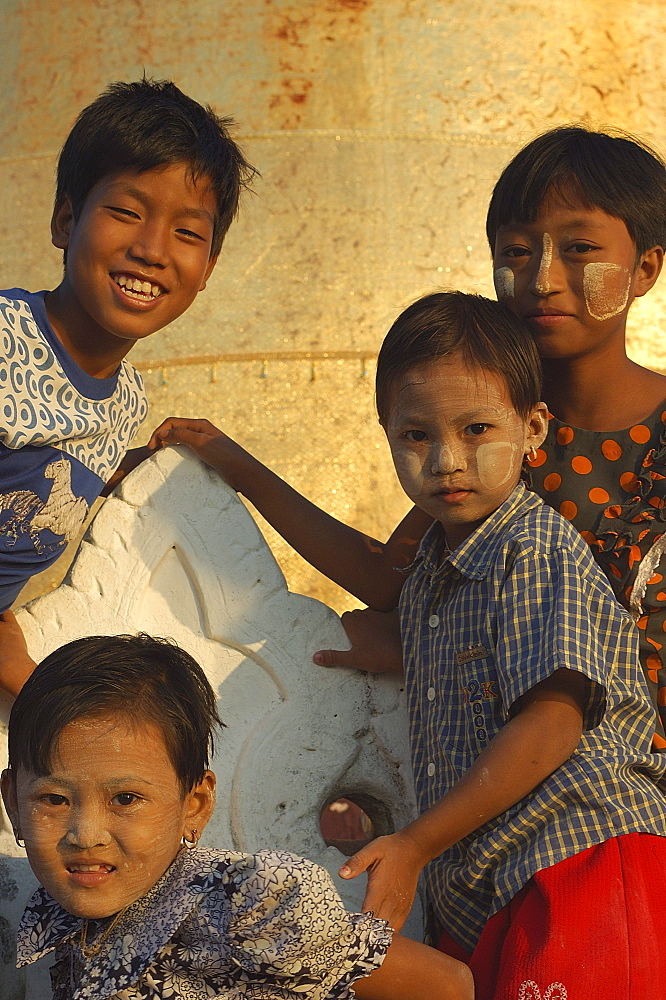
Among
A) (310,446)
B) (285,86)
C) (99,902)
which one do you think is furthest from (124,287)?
(285,86)

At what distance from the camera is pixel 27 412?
2.61 meters

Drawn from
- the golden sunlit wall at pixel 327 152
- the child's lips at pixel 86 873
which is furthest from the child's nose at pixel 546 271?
the golden sunlit wall at pixel 327 152

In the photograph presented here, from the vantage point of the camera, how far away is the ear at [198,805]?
6.81 ft

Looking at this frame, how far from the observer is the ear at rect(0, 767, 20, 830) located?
2010mm

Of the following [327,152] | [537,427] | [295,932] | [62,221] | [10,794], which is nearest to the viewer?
[295,932]

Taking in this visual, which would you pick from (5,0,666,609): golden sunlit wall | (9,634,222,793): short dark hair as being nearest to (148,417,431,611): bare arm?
(9,634,222,793): short dark hair

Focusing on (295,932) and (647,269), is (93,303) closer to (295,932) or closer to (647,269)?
(647,269)

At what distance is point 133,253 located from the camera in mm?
2699

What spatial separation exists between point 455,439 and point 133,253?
32.1 inches

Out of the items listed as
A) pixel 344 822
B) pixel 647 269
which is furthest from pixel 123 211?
pixel 344 822

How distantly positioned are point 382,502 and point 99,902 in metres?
2.55

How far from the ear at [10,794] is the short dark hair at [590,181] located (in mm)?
1546

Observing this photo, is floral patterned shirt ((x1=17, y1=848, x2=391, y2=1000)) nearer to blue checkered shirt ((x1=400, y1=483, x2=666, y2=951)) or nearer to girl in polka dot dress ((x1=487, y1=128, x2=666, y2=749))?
blue checkered shirt ((x1=400, y1=483, x2=666, y2=951))

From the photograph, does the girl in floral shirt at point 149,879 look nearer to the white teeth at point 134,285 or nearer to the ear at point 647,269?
the white teeth at point 134,285
